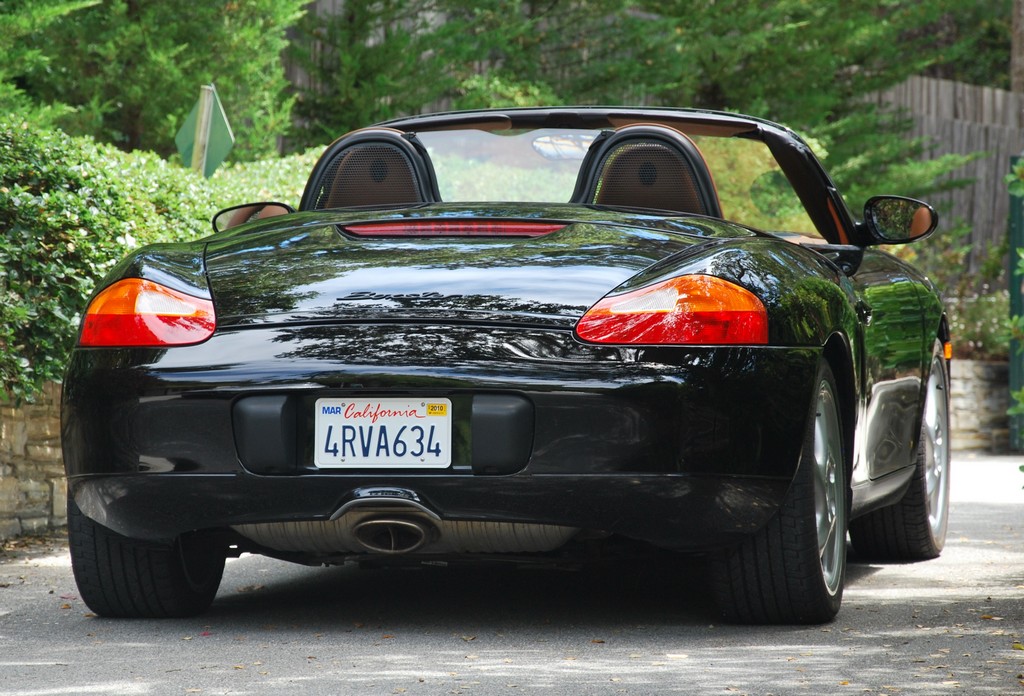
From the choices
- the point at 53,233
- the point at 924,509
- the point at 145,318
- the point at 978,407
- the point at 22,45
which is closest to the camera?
the point at 145,318

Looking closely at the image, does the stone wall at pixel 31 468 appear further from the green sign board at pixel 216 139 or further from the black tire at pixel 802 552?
the green sign board at pixel 216 139

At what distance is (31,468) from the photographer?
6.50m

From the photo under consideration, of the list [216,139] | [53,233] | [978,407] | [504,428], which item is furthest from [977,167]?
[504,428]

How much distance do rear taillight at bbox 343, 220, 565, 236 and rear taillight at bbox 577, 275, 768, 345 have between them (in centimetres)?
49

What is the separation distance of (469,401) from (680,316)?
534 millimetres

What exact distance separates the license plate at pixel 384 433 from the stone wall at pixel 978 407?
32.0ft

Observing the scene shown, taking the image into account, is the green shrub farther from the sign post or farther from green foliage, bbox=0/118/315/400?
the sign post

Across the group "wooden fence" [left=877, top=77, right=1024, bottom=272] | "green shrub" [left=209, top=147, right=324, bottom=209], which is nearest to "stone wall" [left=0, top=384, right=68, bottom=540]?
"green shrub" [left=209, top=147, right=324, bottom=209]

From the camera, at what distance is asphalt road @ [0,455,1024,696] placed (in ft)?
11.5

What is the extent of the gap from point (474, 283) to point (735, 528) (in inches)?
33.9

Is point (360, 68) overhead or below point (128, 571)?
overhead

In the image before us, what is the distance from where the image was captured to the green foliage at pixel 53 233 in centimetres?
598

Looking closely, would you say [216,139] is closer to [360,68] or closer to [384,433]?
[360,68]

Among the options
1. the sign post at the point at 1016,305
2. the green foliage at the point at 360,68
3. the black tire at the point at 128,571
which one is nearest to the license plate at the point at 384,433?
the black tire at the point at 128,571
